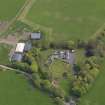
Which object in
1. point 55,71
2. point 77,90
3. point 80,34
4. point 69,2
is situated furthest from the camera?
point 69,2

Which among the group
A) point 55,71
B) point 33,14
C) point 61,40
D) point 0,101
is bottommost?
point 0,101

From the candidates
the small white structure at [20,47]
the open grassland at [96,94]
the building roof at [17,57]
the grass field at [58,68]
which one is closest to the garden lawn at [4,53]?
the building roof at [17,57]

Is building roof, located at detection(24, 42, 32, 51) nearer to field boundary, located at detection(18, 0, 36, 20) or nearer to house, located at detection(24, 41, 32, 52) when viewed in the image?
house, located at detection(24, 41, 32, 52)

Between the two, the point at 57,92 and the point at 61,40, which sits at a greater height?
the point at 61,40

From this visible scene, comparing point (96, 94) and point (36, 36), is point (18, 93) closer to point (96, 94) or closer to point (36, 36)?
point (36, 36)

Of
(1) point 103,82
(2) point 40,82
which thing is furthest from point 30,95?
(1) point 103,82

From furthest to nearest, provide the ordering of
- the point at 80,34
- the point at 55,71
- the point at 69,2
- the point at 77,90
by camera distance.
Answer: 1. the point at 69,2
2. the point at 80,34
3. the point at 55,71
4. the point at 77,90

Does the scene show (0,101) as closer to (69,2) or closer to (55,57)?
(55,57)
